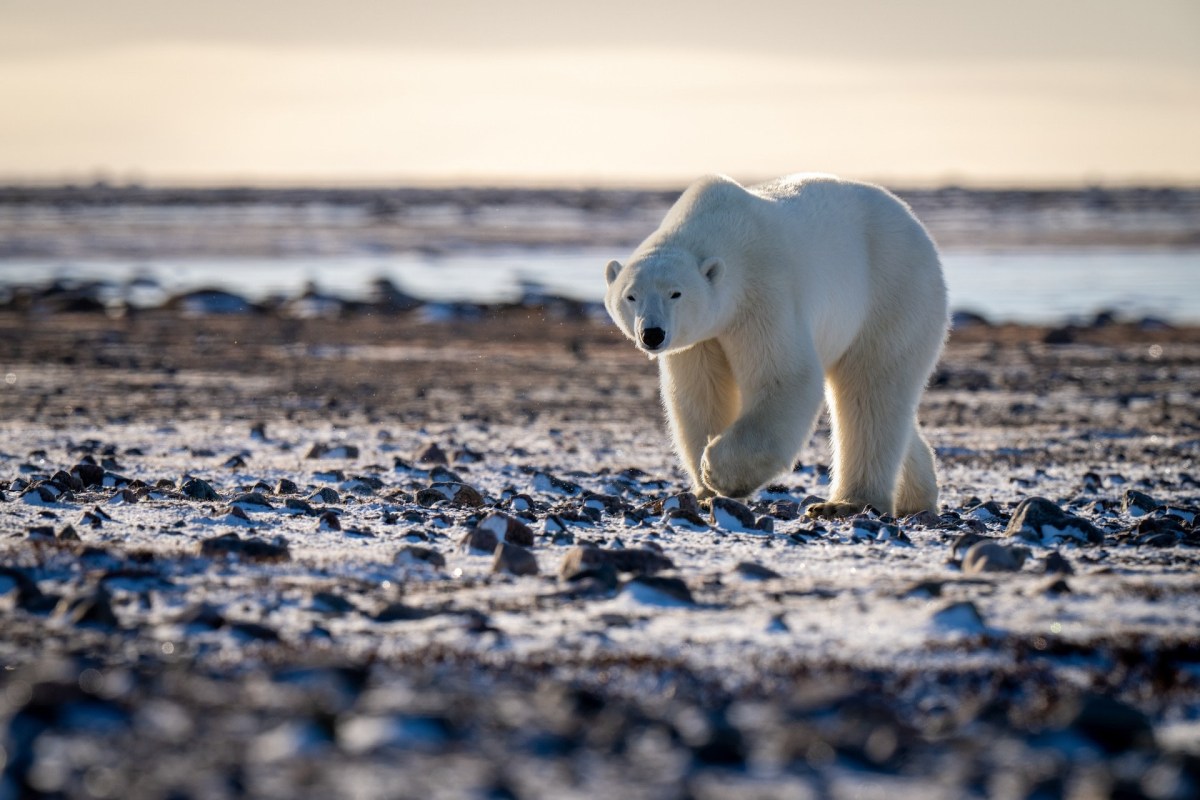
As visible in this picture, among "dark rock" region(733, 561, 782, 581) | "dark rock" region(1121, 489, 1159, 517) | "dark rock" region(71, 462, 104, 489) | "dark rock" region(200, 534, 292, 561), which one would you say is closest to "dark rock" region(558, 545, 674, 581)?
"dark rock" region(733, 561, 782, 581)

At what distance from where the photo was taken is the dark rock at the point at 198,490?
5754mm

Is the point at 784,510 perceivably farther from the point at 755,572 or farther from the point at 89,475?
the point at 89,475

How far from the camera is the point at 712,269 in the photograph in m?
5.75

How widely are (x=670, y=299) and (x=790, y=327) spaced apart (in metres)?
0.57

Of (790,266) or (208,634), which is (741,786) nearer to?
(208,634)

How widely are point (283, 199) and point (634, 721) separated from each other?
7860cm

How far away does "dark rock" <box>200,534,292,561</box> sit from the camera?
4.28m

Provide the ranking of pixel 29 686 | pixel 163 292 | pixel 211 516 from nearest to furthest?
A: pixel 29 686
pixel 211 516
pixel 163 292

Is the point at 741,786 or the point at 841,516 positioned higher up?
the point at 741,786

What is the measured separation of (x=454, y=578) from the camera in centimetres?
412

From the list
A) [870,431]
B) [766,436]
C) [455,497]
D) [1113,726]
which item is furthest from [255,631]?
[870,431]

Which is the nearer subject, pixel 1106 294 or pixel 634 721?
pixel 634 721

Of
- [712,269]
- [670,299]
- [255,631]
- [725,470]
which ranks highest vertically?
[712,269]

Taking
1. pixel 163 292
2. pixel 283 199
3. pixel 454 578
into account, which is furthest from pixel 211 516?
pixel 283 199
